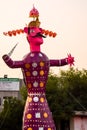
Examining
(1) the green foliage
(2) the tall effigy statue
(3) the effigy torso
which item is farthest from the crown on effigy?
(1) the green foliage

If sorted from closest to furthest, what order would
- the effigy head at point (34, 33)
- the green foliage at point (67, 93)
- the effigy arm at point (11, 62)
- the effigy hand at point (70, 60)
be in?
1. the effigy arm at point (11, 62)
2. the effigy hand at point (70, 60)
3. the effigy head at point (34, 33)
4. the green foliage at point (67, 93)

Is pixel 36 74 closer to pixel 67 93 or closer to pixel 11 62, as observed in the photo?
pixel 11 62

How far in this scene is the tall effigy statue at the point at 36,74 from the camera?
15805mm

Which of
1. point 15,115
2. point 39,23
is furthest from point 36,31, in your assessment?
point 15,115

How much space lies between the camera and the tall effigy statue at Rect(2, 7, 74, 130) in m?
15.8

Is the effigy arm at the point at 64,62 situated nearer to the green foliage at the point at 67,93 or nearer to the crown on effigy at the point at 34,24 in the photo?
the crown on effigy at the point at 34,24

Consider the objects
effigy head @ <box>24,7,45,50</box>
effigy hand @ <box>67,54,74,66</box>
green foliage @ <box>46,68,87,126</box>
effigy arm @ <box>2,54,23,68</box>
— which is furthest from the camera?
green foliage @ <box>46,68,87,126</box>

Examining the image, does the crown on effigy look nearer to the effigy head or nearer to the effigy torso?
the effigy head

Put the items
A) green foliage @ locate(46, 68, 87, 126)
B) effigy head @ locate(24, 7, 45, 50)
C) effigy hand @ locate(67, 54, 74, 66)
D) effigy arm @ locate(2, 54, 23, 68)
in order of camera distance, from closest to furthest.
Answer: effigy arm @ locate(2, 54, 23, 68), effigy hand @ locate(67, 54, 74, 66), effigy head @ locate(24, 7, 45, 50), green foliage @ locate(46, 68, 87, 126)

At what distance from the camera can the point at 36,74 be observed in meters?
16.1

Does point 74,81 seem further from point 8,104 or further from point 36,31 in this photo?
point 36,31

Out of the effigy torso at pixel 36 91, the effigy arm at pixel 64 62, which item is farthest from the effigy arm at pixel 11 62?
the effigy arm at pixel 64 62

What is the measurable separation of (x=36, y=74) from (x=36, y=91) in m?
0.50

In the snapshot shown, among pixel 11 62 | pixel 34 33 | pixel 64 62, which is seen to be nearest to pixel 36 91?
pixel 11 62
